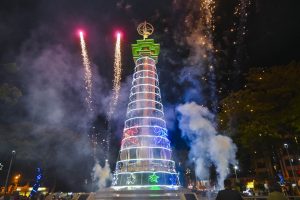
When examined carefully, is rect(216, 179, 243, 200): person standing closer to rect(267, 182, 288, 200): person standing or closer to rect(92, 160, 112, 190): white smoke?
rect(267, 182, 288, 200): person standing

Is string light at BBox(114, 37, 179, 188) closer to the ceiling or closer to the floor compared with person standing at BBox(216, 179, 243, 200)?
closer to the ceiling

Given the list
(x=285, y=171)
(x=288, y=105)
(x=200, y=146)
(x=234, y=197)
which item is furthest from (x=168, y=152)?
(x=285, y=171)

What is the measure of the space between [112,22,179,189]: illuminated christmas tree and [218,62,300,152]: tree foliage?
8746 millimetres

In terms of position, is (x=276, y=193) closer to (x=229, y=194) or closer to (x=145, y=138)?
(x=229, y=194)

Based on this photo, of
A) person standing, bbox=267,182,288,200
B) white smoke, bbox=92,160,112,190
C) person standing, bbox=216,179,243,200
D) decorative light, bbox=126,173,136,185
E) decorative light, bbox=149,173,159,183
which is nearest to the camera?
person standing, bbox=216,179,243,200

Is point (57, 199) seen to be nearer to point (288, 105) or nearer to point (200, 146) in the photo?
point (200, 146)

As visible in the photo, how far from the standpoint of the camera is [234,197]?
5781 millimetres

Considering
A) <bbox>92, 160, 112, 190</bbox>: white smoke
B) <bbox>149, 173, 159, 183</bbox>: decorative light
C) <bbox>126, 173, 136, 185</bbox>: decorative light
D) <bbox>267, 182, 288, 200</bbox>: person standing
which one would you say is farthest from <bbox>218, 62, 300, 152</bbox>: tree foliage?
<bbox>92, 160, 112, 190</bbox>: white smoke

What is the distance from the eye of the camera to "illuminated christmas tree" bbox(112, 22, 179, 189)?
81.8ft

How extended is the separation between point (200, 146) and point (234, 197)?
2891cm

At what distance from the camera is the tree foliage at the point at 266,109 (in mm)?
22500

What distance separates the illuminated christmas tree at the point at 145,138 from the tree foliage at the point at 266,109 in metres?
8.75

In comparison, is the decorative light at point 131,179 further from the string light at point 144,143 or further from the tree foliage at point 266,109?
the tree foliage at point 266,109

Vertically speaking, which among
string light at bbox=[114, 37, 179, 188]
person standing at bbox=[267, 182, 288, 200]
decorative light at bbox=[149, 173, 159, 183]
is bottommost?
person standing at bbox=[267, 182, 288, 200]
